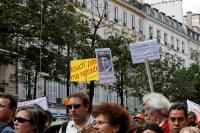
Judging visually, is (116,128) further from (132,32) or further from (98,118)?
(132,32)

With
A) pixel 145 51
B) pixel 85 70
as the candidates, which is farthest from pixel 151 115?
pixel 85 70

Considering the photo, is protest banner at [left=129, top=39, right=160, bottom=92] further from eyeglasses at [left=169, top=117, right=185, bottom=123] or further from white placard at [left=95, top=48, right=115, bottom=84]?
eyeglasses at [left=169, top=117, right=185, bottom=123]

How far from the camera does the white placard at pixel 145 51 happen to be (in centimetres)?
877

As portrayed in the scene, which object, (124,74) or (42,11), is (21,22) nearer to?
(42,11)

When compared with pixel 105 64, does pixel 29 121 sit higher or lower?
lower

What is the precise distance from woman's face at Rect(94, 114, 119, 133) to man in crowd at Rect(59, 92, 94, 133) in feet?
4.07

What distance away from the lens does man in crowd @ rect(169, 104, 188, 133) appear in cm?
533

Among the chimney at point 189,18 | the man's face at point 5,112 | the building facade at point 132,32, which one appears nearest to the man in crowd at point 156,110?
the man's face at point 5,112

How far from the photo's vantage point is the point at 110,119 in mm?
4320

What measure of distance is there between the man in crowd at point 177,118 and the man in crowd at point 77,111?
2.92ft

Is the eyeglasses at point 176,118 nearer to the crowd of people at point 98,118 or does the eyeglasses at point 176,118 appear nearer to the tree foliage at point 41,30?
the crowd of people at point 98,118

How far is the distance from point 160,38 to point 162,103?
4710cm

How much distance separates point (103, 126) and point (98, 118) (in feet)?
0.31

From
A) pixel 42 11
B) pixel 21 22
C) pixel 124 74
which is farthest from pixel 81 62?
pixel 124 74
